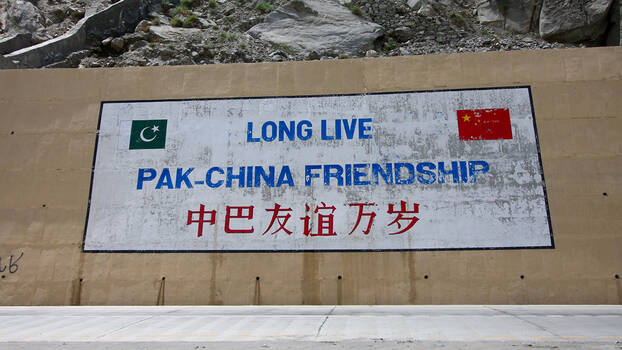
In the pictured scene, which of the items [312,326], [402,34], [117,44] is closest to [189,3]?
[117,44]

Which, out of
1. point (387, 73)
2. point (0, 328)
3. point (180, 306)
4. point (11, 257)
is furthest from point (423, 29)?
point (0, 328)

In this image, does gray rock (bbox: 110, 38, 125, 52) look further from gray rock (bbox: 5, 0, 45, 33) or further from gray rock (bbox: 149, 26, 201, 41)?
gray rock (bbox: 5, 0, 45, 33)

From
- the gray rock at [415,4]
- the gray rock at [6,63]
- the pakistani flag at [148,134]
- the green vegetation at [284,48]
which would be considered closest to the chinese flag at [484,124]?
the pakistani flag at [148,134]

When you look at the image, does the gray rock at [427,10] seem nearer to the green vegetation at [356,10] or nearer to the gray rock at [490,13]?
the gray rock at [490,13]

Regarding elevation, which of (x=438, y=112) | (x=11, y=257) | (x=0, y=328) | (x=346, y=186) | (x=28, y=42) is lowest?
(x=0, y=328)

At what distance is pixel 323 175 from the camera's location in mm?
12367

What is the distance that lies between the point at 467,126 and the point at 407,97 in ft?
5.76

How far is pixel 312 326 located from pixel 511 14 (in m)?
21.7

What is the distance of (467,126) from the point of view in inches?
491

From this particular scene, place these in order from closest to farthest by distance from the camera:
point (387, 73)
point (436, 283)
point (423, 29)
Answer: point (436, 283) → point (387, 73) → point (423, 29)

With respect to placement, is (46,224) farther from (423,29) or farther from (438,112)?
(423,29)

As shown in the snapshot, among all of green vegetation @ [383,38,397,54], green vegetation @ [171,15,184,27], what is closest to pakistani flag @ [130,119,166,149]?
green vegetation @ [171,15,184,27]

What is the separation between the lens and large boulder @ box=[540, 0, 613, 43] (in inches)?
851

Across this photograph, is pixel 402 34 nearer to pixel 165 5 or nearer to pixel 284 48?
pixel 284 48
